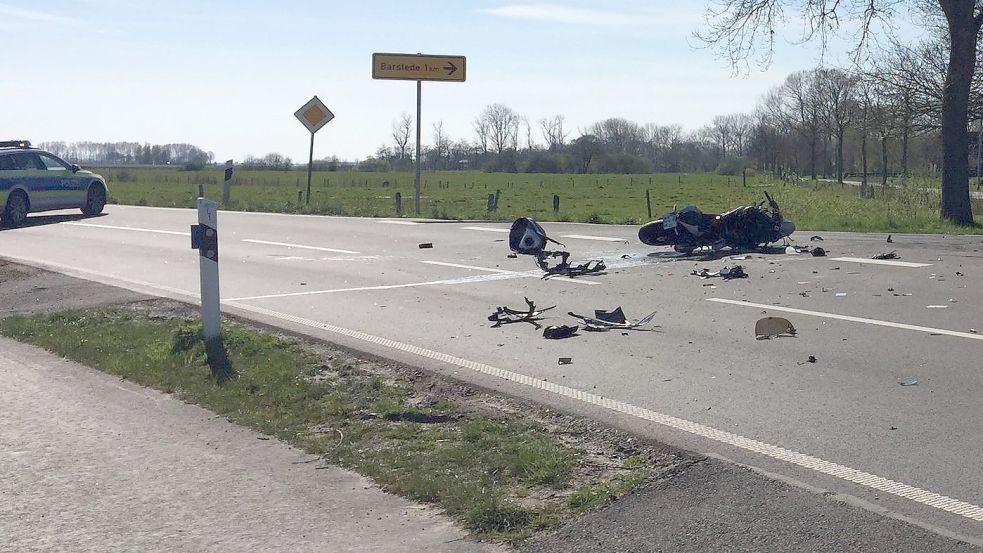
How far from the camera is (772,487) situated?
4559mm

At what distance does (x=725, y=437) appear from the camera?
Answer: 5.53 meters

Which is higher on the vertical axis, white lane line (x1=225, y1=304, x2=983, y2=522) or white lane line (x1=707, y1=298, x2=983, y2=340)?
white lane line (x1=707, y1=298, x2=983, y2=340)

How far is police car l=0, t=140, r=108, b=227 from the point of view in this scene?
75.6 ft

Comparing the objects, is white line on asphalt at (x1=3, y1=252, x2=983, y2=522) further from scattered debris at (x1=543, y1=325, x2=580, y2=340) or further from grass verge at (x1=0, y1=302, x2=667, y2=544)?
scattered debris at (x1=543, y1=325, x2=580, y2=340)

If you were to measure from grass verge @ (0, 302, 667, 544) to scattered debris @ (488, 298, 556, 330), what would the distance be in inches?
82.6

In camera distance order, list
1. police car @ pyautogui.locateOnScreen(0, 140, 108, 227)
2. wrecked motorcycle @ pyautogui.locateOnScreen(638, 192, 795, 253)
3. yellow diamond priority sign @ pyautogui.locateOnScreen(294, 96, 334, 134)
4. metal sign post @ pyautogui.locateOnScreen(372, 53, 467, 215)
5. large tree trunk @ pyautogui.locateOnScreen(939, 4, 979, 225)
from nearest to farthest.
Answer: wrecked motorcycle @ pyautogui.locateOnScreen(638, 192, 795, 253), large tree trunk @ pyautogui.locateOnScreen(939, 4, 979, 225), police car @ pyautogui.locateOnScreen(0, 140, 108, 227), metal sign post @ pyautogui.locateOnScreen(372, 53, 467, 215), yellow diamond priority sign @ pyautogui.locateOnScreen(294, 96, 334, 134)

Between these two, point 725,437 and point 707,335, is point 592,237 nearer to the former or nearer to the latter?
point 707,335

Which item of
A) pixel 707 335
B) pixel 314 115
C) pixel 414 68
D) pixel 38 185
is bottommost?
pixel 707 335

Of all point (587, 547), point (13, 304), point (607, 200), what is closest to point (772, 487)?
point (587, 547)

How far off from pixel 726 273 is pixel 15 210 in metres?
17.5

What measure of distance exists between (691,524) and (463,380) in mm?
3092

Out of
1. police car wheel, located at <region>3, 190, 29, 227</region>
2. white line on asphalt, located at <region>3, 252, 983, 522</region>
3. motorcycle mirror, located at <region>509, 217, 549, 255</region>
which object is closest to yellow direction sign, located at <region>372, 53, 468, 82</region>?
police car wheel, located at <region>3, 190, 29, 227</region>

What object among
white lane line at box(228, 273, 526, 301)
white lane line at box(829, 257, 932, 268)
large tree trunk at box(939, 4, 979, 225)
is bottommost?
Answer: white lane line at box(228, 273, 526, 301)

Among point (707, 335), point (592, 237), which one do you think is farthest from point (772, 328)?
point (592, 237)
